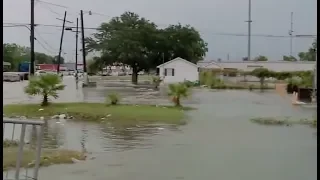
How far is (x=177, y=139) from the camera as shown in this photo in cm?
754

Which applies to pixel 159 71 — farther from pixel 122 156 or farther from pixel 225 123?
pixel 122 156

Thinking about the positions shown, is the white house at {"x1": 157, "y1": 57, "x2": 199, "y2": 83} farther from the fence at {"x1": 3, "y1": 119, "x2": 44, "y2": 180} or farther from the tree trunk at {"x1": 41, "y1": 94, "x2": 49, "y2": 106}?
the fence at {"x1": 3, "y1": 119, "x2": 44, "y2": 180}

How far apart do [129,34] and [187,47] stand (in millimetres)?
3831

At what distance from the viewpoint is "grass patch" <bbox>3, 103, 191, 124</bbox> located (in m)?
10.5

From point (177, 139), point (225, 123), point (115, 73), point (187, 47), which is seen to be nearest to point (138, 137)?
point (177, 139)

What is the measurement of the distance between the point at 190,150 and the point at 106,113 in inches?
206

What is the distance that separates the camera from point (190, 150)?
6.35 metres

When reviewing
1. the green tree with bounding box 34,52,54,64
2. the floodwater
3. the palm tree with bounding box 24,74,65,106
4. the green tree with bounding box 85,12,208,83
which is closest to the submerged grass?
the floodwater

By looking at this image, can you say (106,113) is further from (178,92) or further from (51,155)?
(51,155)

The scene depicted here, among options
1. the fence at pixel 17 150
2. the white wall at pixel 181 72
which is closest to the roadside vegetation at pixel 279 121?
the fence at pixel 17 150

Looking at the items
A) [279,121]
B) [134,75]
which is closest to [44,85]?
[279,121]

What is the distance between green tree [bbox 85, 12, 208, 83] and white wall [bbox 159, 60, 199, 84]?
458mm

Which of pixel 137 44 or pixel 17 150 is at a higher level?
pixel 137 44

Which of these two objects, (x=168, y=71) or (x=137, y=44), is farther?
(x=168, y=71)
